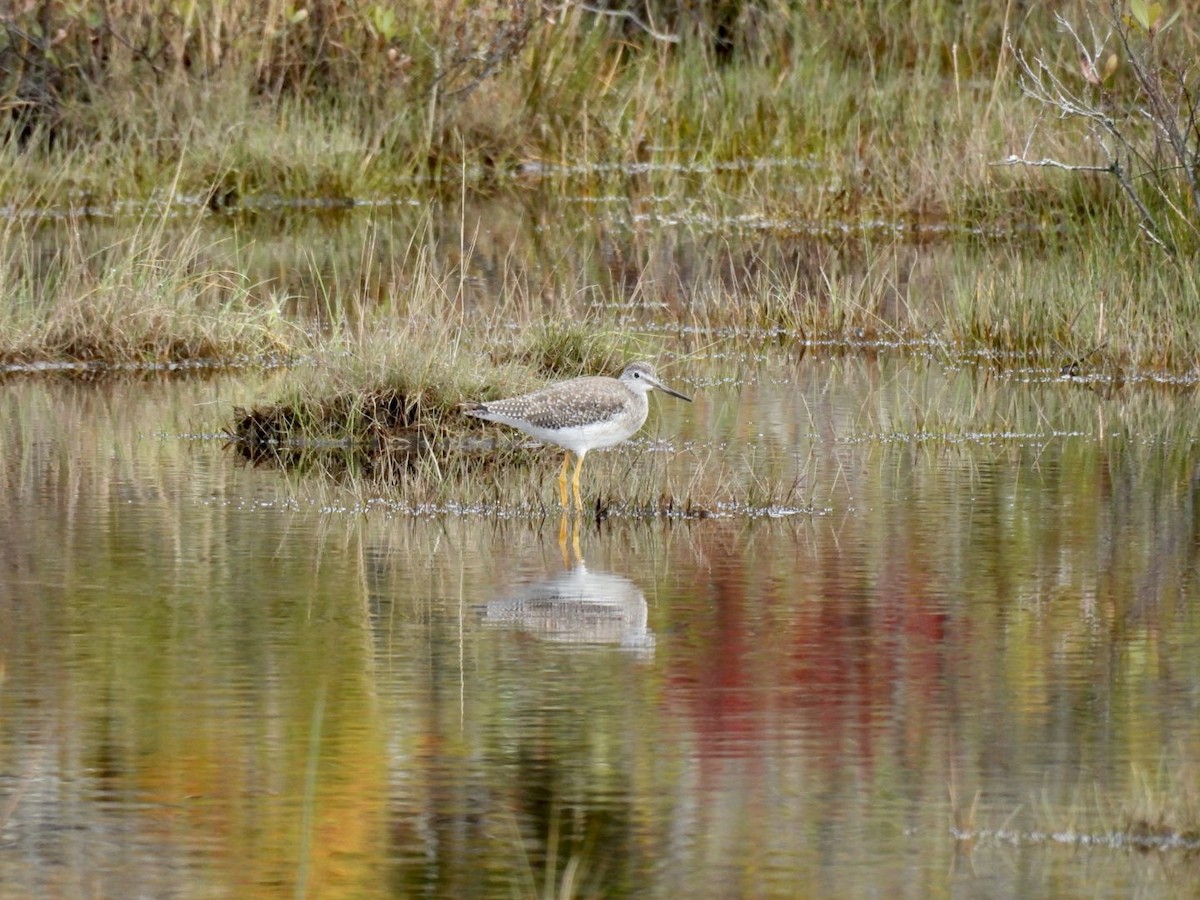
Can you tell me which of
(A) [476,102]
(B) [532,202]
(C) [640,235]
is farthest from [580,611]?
(A) [476,102]

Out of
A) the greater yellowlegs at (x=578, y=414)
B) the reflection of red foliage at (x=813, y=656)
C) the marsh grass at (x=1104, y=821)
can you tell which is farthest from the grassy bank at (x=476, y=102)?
the marsh grass at (x=1104, y=821)

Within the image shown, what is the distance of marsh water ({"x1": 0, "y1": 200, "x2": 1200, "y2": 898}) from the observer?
17.2 ft

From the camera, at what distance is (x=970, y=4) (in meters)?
24.3

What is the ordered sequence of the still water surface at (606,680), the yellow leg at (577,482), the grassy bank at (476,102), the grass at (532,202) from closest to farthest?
the still water surface at (606,680) → the yellow leg at (577,482) → the grass at (532,202) → the grassy bank at (476,102)

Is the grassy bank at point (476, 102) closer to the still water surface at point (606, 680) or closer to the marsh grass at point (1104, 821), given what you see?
the still water surface at point (606, 680)

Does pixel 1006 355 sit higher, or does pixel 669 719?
pixel 669 719

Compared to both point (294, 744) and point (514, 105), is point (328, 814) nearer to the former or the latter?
point (294, 744)

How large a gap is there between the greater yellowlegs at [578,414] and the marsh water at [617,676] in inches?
9.9

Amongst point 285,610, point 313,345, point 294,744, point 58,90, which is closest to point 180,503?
point 285,610

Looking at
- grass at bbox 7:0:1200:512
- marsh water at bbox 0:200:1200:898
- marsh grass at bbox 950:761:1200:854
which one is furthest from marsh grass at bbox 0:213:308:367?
marsh grass at bbox 950:761:1200:854

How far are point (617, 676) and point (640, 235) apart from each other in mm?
12978

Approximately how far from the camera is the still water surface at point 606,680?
206 inches

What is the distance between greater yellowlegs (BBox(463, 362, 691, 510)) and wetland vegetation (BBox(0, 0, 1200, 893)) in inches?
8.0

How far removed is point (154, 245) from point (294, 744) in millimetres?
8431
